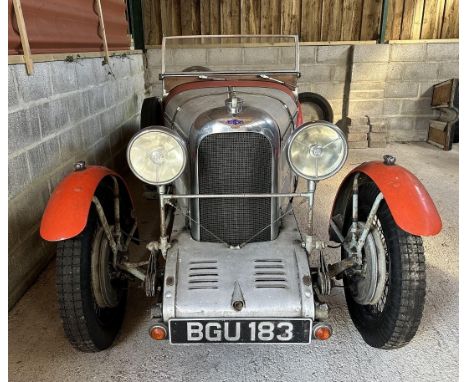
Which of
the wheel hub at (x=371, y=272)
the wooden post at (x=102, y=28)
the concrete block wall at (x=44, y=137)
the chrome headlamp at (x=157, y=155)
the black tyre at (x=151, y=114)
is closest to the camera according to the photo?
the chrome headlamp at (x=157, y=155)

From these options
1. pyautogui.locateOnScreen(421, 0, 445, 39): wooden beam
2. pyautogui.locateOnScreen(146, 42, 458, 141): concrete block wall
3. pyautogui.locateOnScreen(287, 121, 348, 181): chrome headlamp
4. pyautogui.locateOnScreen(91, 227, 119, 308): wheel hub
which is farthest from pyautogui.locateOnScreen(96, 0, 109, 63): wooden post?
pyautogui.locateOnScreen(421, 0, 445, 39): wooden beam

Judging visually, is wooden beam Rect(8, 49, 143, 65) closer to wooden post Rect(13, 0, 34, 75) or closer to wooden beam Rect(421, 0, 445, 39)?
wooden post Rect(13, 0, 34, 75)

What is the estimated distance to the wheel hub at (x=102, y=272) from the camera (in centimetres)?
201

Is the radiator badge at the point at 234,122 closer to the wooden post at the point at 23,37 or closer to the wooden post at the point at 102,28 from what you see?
the wooden post at the point at 23,37

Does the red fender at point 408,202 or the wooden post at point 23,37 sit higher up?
the wooden post at point 23,37

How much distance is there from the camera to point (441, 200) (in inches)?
157

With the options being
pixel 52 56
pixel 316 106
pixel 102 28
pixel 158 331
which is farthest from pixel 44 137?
pixel 316 106

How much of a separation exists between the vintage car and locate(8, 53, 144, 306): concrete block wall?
0.67m

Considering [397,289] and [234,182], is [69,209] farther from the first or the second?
[397,289]

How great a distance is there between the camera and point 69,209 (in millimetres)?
1879

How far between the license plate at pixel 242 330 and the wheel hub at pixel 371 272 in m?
0.45

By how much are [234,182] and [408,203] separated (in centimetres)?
82

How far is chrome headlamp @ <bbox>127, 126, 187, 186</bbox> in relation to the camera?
1851 mm

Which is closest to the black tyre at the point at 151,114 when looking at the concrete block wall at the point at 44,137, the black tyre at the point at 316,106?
the concrete block wall at the point at 44,137
